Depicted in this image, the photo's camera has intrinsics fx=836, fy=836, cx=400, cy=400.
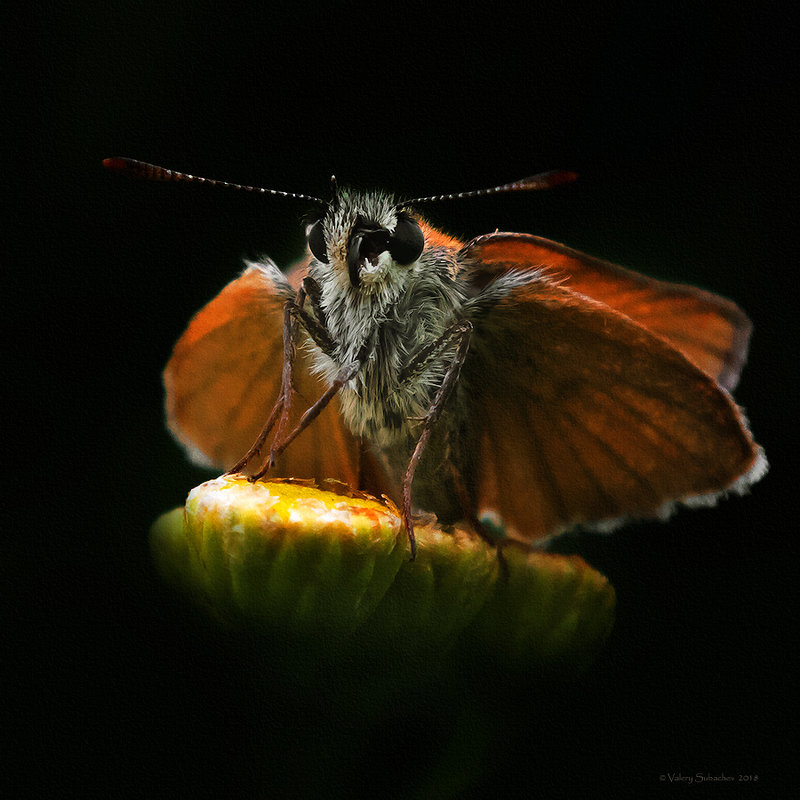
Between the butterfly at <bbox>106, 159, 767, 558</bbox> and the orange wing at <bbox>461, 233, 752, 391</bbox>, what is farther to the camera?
the orange wing at <bbox>461, 233, 752, 391</bbox>

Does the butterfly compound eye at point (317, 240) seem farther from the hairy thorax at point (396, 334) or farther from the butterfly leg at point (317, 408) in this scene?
the butterfly leg at point (317, 408)

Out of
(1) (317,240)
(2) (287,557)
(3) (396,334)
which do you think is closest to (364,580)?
(2) (287,557)

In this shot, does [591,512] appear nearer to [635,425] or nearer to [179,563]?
[635,425]

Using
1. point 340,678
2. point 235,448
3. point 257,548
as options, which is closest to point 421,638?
point 340,678

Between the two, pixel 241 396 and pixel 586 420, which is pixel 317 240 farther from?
pixel 586 420

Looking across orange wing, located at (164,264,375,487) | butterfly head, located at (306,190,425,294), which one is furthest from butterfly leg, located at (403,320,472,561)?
orange wing, located at (164,264,375,487)

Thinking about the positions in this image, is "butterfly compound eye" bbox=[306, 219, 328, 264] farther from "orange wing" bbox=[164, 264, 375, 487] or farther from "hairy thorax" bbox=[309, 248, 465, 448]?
"orange wing" bbox=[164, 264, 375, 487]
